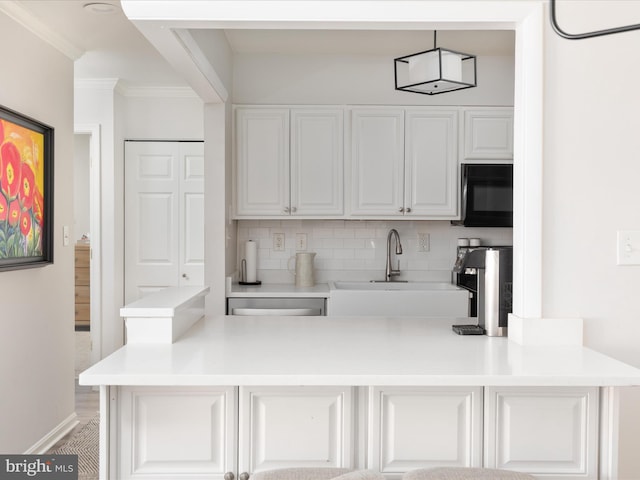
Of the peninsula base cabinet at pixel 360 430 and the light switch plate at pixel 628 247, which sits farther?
the light switch plate at pixel 628 247

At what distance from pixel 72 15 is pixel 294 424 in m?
2.75

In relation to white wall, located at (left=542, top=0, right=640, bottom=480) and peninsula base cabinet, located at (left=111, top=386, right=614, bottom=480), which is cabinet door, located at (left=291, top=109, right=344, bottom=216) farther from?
peninsula base cabinet, located at (left=111, top=386, right=614, bottom=480)

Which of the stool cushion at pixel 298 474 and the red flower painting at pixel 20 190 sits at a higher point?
the red flower painting at pixel 20 190

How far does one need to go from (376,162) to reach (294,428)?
2873mm

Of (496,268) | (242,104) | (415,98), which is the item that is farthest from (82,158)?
(496,268)

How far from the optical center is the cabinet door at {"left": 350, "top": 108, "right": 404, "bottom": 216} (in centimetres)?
441

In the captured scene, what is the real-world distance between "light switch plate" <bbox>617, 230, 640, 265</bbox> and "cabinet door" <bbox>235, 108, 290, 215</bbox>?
→ 8.53 feet

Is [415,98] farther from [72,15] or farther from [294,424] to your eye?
[294,424]

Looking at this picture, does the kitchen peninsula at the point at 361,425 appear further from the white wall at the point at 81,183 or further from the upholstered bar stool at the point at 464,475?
the white wall at the point at 81,183

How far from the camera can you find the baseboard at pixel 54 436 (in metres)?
3.39

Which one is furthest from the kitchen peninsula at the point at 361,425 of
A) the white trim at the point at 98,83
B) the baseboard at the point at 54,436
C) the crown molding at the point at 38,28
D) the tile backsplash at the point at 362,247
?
the white trim at the point at 98,83

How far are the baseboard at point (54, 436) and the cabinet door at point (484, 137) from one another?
3.23 metres

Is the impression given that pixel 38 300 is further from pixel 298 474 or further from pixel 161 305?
pixel 298 474

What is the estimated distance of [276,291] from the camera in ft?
13.5
